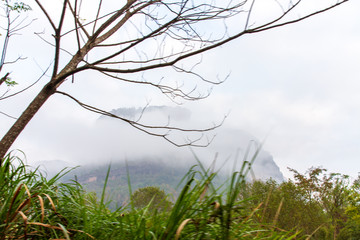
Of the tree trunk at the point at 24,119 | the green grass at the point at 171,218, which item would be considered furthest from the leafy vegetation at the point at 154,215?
the tree trunk at the point at 24,119

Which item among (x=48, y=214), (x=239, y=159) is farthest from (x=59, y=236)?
(x=239, y=159)

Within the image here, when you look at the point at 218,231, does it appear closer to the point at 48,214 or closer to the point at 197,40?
the point at 48,214

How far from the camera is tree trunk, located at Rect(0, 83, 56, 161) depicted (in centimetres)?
291

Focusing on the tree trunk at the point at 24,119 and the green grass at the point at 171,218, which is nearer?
the green grass at the point at 171,218

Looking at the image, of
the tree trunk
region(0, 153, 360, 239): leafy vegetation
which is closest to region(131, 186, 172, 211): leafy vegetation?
region(0, 153, 360, 239): leafy vegetation

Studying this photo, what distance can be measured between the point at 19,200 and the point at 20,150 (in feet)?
3.82

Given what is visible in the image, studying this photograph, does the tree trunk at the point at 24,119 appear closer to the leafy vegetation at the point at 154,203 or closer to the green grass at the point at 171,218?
the green grass at the point at 171,218

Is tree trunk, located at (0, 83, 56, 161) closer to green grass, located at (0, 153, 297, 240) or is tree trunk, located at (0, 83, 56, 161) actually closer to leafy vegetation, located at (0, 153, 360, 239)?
leafy vegetation, located at (0, 153, 360, 239)

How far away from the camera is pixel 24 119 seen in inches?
118

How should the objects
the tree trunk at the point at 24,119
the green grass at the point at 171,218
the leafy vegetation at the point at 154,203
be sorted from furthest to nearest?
1. the tree trunk at the point at 24,119
2. the leafy vegetation at the point at 154,203
3. the green grass at the point at 171,218

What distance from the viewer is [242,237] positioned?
65.3 inches

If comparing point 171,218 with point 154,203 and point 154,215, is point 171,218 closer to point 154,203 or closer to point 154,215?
point 154,215

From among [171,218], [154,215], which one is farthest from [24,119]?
[171,218]

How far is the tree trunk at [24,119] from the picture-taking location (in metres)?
2.91
